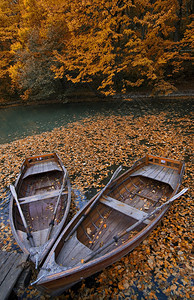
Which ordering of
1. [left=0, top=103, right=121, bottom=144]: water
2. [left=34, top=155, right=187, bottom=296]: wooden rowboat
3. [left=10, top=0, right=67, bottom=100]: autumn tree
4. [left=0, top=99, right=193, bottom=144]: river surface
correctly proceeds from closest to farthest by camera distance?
[left=34, top=155, right=187, bottom=296]: wooden rowboat < [left=0, top=103, right=121, bottom=144]: water < [left=0, top=99, right=193, bottom=144]: river surface < [left=10, top=0, right=67, bottom=100]: autumn tree

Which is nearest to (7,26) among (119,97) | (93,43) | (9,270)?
(93,43)

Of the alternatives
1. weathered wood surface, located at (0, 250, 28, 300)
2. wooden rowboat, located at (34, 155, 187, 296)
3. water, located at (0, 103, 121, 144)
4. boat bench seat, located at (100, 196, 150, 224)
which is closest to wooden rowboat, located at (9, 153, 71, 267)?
weathered wood surface, located at (0, 250, 28, 300)

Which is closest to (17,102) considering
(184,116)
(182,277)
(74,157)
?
(74,157)

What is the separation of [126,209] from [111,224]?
2.14 feet

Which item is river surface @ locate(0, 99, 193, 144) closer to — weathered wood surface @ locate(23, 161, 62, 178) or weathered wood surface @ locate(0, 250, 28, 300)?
weathered wood surface @ locate(23, 161, 62, 178)

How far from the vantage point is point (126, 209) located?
5305 millimetres

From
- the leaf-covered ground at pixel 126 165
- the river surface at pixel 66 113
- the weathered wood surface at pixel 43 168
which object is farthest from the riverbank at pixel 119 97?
the weathered wood surface at pixel 43 168

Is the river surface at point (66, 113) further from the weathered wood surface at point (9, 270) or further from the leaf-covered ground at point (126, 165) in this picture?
the weathered wood surface at point (9, 270)

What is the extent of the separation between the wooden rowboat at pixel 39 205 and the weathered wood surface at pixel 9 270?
303mm

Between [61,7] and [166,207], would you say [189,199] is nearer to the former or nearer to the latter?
[166,207]

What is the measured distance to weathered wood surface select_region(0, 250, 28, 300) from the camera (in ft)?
12.1

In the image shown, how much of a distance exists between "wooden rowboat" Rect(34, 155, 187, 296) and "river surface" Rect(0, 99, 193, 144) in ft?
36.7

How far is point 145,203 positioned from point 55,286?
3898mm

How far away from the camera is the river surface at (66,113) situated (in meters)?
17.3
